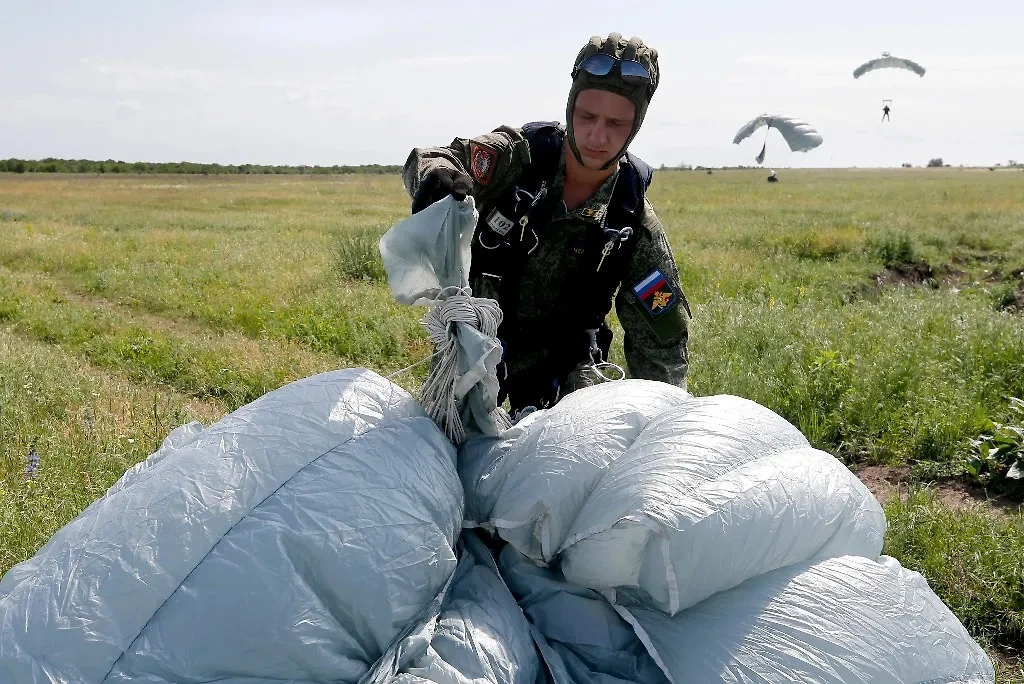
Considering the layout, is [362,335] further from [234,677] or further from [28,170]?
[28,170]

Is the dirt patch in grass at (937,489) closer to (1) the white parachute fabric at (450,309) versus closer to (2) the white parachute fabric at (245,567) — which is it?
(1) the white parachute fabric at (450,309)

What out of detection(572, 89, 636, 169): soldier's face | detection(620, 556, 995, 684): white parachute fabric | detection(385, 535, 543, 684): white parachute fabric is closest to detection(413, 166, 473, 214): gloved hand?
detection(572, 89, 636, 169): soldier's face

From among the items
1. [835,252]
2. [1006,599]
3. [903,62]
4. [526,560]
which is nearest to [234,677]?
[526,560]

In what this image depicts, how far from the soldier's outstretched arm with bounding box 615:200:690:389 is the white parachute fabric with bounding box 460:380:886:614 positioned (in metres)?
0.95

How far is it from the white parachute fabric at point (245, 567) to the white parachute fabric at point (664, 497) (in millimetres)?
190

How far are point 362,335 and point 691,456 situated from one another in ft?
16.6

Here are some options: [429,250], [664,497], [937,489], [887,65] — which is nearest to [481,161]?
[429,250]

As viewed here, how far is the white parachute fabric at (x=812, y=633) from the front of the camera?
148 cm

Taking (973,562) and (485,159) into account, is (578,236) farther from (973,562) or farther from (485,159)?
(973,562)

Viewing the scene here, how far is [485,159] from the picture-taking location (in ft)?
8.18

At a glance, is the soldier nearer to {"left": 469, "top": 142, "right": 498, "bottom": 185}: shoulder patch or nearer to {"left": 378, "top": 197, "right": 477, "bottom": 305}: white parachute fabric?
{"left": 469, "top": 142, "right": 498, "bottom": 185}: shoulder patch

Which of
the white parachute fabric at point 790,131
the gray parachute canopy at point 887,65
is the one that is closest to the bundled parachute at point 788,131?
the white parachute fabric at point 790,131

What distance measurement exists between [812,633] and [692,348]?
13.8 feet

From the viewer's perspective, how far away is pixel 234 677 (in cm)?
131
